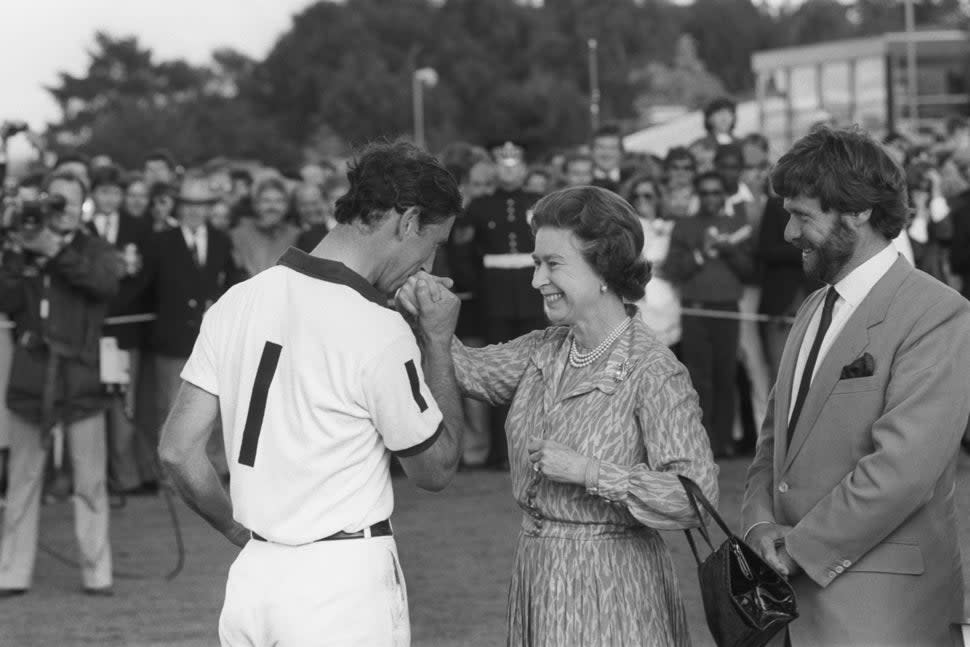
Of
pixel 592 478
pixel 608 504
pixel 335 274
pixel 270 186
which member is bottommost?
pixel 608 504

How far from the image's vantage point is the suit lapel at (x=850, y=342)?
413 cm

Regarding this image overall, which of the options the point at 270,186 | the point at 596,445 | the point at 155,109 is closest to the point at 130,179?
the point at 270,186

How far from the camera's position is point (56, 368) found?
8344 mm

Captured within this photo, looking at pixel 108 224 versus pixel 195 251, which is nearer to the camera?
pixel 195 251

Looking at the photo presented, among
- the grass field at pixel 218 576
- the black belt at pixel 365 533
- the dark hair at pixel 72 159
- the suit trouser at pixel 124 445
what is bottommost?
the grass field at pixel 218 576

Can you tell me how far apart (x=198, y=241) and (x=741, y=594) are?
817 centimetres

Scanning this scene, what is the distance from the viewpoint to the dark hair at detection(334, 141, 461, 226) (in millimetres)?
3920

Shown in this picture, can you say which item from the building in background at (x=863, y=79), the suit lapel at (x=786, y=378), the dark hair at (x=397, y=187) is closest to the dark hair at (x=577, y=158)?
the suit lapel at (x=786, y=378)

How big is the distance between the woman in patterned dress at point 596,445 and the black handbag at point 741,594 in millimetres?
143

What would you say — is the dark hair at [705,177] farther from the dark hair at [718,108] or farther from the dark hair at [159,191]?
the dark hair at [159,191]

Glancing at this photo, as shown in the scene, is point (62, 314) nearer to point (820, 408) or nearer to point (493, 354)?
point (493, 354)

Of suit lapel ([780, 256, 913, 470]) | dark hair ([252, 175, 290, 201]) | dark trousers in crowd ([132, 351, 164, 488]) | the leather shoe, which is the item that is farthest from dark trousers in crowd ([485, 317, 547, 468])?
suit lapel ([780, 256, 913, 470])

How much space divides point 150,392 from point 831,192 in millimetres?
8467

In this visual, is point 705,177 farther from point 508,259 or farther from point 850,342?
point 850,342
